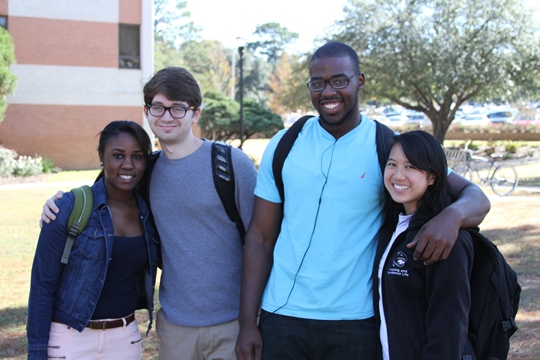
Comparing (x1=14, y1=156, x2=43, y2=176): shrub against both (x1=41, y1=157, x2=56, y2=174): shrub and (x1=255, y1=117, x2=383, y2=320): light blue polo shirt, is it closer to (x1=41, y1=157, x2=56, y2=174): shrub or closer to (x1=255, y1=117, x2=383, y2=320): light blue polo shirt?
(x1=41, y1=157, x2=56, y2=174): shrub

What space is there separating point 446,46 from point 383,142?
25342mm

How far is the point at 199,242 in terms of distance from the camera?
10.5 feet

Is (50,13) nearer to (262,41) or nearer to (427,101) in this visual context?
(427,101)

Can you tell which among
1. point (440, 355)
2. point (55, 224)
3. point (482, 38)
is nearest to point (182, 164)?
point (55, 224)

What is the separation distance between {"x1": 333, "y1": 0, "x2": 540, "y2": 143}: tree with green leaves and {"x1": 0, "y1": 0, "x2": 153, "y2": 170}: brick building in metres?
9.30

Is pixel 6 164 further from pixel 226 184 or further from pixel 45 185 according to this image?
pixel 226 184

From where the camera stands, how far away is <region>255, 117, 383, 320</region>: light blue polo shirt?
2777 mm

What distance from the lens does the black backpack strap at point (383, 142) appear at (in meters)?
2.82

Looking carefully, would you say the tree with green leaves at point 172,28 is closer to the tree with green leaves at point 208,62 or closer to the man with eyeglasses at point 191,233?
the tree with green leaves at point 208,62

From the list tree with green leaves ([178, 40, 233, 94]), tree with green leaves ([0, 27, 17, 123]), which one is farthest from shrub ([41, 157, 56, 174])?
tree with green leaves ([178, 40, 233, 94])

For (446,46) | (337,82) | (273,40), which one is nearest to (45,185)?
(446,46)

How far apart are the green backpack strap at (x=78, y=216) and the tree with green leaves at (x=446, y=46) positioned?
81.1 ft

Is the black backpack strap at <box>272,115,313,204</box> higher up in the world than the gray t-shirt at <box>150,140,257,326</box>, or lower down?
higher up

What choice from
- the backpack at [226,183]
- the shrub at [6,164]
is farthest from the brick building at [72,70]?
the backpack at [226,183]
